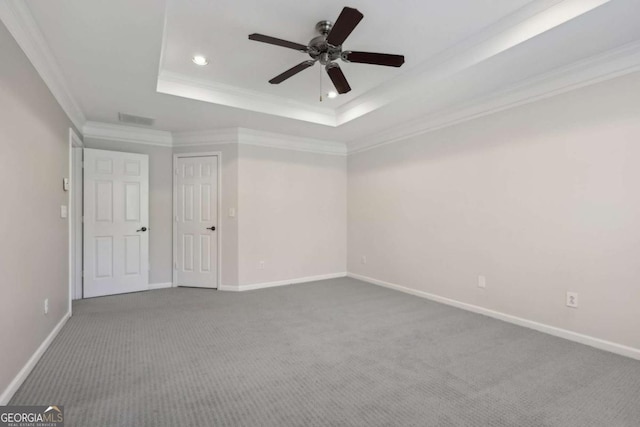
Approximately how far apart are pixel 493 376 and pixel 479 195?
2022mm

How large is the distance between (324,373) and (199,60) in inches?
116

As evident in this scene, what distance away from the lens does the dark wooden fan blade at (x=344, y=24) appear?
1874 mm

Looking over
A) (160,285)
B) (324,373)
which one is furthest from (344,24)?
(160,285)

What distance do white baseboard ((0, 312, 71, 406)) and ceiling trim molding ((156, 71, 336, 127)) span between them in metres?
2.51

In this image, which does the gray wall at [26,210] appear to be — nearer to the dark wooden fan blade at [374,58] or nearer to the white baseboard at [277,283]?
the white baseboard at [277,283]

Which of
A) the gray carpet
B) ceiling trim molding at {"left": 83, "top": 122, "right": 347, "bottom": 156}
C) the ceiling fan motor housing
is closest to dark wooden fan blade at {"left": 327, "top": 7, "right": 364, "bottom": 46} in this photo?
the ceiling fan motor housing

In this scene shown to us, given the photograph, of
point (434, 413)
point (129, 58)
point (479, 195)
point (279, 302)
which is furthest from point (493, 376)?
point (129, 58)

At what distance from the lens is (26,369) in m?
2.20

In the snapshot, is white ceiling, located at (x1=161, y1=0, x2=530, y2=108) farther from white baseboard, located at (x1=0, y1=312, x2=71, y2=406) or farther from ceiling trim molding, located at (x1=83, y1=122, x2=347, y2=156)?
white baseboard, located at (x1=0, y1=312, x2=71, y2=406)

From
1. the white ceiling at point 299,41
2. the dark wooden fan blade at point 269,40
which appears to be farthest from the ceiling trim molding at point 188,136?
the dark wooden fan blade at point 269,40

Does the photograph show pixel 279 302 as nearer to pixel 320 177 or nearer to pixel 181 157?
pixel 320 177

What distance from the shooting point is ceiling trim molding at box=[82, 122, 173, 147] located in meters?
4.38

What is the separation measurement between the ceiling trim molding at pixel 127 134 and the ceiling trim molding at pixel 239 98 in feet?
5.36

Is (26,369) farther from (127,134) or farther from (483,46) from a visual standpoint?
(483,46)
